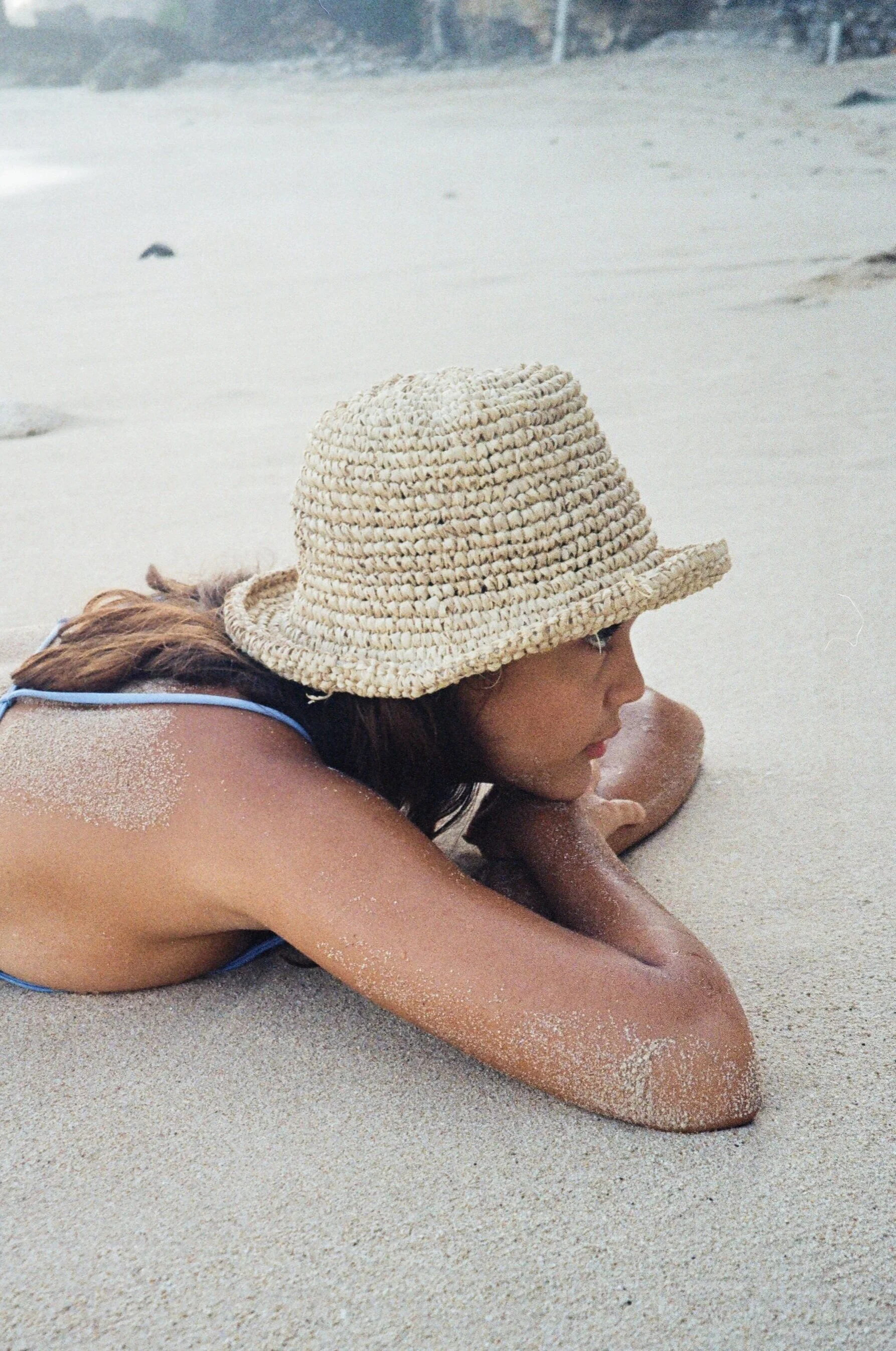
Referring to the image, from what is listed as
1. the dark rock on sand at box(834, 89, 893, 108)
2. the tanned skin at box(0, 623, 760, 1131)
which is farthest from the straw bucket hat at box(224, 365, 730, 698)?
the dark rock on sand at box(834, 89, 893, 108)

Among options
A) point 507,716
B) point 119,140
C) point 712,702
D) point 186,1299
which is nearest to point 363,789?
point 507,716

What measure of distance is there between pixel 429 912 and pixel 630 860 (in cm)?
71

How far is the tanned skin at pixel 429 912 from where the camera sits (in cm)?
140

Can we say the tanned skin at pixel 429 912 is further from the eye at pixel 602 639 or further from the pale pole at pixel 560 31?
the pale pole at pixel 560 31

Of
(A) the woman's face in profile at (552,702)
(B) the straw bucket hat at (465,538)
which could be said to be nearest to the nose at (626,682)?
(A) the woman's face in profile at (552,702)

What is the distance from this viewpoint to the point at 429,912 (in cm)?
143

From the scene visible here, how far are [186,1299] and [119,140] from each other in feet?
45.3

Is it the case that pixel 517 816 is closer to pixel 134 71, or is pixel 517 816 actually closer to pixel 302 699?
pixel 302 699

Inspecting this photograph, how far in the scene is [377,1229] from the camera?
4.43 ft

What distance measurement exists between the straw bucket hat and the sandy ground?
0.51m

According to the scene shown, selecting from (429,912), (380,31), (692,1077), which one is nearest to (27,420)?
(429,912)

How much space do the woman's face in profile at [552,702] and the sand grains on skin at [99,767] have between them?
1.24 feet

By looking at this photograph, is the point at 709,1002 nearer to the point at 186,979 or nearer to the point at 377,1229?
the point at 377,1229

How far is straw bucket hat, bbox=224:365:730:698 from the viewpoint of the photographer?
1.47 meters
